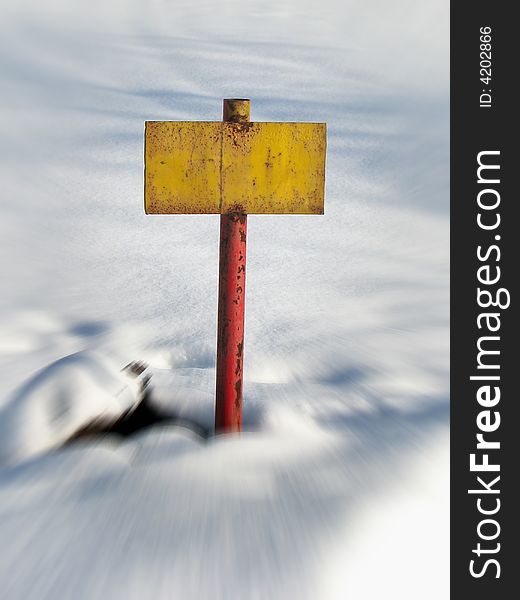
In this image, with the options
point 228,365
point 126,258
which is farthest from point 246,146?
point 126,258

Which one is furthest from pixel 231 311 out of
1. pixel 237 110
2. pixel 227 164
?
pixel 237 110

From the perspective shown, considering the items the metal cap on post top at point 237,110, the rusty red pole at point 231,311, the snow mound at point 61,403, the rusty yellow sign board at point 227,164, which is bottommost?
the snow mound at point 61,403

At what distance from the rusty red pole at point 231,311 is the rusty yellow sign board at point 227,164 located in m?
0.05

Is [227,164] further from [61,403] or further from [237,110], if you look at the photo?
[61,403]

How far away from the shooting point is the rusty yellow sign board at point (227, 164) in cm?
153

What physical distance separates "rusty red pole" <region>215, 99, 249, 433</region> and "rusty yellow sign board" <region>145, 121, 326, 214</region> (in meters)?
0.05

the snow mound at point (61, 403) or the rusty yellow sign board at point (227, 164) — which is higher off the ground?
the rusty yellow sign board at point (227, 164)

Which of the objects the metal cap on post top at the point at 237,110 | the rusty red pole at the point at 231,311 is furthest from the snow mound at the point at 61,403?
the metal cap on post top at the point at 237,110

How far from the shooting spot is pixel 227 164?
60.5 inches

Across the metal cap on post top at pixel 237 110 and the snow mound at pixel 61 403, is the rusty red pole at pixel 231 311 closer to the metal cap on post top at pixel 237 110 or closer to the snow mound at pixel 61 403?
the metal cap on post top at pixel 237 110

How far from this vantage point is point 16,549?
39.5 inches

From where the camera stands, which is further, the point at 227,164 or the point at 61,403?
the point at 61,403

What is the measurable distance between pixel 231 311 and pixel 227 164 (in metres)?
0.39

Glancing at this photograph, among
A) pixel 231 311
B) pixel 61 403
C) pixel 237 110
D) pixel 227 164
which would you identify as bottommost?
pixel 61 403
